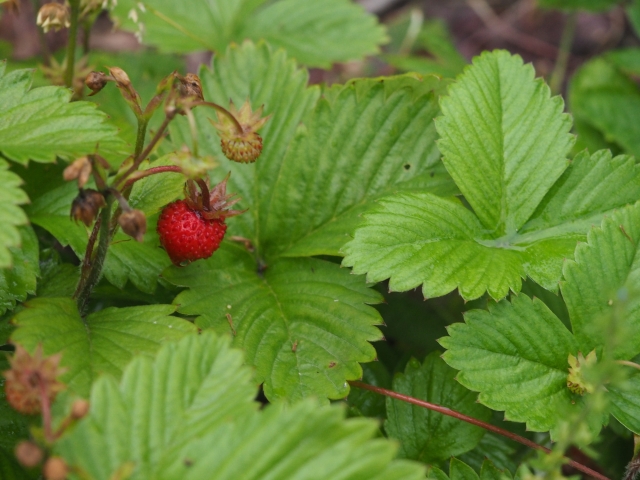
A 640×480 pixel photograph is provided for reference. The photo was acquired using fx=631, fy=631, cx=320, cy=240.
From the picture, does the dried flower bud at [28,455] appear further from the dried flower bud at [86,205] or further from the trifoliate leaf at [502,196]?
the trifoliate leaf at [502,196]

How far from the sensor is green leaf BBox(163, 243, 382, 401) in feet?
4.82

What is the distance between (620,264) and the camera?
1484 mm

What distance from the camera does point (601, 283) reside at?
4.83 ft

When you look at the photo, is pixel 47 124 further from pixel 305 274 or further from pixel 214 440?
pixel 214 440

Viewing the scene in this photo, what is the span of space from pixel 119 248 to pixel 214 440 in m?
0.74

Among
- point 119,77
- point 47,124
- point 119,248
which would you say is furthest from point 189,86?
point 119,248

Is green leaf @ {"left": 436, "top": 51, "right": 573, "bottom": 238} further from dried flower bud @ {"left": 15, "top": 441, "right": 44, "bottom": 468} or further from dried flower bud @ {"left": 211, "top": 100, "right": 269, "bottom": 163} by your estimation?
dried flower bud @ {"left": 15, "top": 441, "right": 44, "bottom": 468}

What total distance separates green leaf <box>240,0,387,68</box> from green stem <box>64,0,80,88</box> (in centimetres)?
90

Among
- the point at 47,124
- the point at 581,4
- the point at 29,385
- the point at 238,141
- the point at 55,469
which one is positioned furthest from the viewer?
the point at 581,4

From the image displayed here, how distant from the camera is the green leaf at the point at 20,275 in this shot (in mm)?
1433

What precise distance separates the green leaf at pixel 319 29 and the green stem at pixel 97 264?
5.05 ft

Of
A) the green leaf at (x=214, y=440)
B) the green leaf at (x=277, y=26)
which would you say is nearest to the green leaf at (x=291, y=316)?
the green leaf at (x=214, y=440)

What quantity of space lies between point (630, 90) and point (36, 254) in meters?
2.64

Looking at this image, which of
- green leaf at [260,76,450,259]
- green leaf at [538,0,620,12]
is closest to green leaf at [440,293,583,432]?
green leaf at [260,76,450,259]
